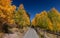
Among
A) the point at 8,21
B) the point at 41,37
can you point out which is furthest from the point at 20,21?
the point at 41,37

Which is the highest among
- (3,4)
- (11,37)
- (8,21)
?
(3,4)

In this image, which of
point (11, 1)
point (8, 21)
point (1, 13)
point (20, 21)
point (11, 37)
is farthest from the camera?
point (20, 21)

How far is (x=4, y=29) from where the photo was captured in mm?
13375

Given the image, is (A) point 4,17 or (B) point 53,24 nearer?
(A) point 4,17

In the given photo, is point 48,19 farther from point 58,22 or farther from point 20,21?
point 20,21

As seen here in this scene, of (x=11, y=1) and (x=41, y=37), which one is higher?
(x=11, y=1)

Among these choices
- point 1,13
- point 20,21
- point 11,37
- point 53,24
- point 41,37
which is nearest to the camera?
point 11,37

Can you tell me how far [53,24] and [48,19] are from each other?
0.83m

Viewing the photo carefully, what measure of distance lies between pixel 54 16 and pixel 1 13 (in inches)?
413

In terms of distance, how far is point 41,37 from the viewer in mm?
12305

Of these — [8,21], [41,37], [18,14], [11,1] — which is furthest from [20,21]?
[41,37]

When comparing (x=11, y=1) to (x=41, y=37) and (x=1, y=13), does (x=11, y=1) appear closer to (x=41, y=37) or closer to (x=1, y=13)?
(x=1, y=13)

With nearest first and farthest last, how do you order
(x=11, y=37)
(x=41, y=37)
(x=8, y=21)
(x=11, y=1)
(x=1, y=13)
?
(x=11, y=37) → (x=41, y=37) → (x=1, y=13) → (x=8, y=21) → (x=11, y=1)

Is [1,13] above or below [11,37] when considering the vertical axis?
above
